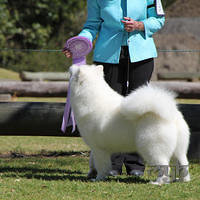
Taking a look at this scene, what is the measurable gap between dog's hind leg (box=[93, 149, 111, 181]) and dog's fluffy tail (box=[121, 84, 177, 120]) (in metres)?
0.52

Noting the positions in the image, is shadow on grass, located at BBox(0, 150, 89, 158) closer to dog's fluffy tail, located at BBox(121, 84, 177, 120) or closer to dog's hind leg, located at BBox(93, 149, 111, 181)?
dog's hind leg, located at BBox(93, 149, 111, 181)

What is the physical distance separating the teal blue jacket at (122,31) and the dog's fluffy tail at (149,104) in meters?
0.71

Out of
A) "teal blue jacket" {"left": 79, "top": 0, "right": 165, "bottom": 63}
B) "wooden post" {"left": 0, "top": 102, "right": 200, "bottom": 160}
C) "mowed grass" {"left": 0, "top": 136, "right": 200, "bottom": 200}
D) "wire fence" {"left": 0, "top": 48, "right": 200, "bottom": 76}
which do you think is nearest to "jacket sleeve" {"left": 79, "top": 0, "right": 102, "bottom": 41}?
"teal blue jacket" {"left": 79, "top": 0, "right": 165, "bottom": 63}

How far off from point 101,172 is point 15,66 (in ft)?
59.4

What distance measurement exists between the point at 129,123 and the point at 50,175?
4.36 ft

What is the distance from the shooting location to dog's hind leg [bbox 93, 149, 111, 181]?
409 cm

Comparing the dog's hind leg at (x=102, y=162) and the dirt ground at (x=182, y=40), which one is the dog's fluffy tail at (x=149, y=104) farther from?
the dirt ground at (x=182, y=40)

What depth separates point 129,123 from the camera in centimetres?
389

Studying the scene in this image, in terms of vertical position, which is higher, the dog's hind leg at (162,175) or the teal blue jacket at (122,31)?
the teal blue jacket at (122,31)

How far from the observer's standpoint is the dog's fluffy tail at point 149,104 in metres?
3.71

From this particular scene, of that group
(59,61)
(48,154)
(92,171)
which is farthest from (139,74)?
(59,61)

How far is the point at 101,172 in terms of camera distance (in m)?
4.15

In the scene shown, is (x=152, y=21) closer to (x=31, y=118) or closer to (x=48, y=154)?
(x=31, y=118)

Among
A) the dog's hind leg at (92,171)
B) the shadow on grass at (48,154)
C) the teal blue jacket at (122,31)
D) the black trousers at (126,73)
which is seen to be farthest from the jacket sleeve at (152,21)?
the shadow on grass at (48,154)
